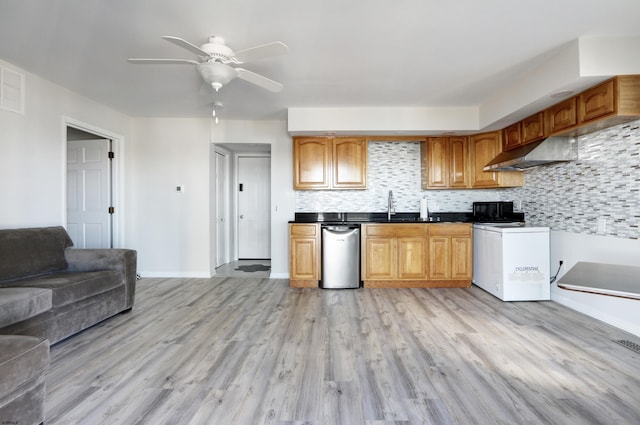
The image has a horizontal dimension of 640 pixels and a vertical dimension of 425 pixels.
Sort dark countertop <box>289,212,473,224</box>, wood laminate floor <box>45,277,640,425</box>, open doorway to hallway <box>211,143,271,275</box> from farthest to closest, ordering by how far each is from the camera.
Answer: open doorway to hallway <box>211,143,271,275</box> < dark countertop <box>289,212,473,224</box> < wood laminate floor <box>45,277,640,425</box>

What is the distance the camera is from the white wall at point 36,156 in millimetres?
2855

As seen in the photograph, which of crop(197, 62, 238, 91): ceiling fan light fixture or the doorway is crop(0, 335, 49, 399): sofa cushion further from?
the doorway

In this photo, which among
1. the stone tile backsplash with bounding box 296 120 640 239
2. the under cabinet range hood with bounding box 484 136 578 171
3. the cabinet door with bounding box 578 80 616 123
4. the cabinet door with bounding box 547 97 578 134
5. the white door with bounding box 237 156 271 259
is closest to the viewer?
the cabinet door with bounding box 578 80 616 123

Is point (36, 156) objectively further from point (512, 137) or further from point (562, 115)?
point (512, 137)

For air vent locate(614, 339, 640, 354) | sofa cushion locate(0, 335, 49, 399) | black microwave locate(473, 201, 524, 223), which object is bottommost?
air vent locate(614, 339, 640, 354)

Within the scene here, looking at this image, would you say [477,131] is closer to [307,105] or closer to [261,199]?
[307,105]

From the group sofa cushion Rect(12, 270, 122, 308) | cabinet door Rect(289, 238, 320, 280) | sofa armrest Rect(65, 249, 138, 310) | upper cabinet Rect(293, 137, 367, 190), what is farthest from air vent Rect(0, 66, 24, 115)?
cabinet door Rect(289, 238, 320, 280)

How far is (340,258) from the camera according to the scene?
13.3ft

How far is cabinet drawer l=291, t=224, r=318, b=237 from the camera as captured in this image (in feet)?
13.4

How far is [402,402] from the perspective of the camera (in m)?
1.68

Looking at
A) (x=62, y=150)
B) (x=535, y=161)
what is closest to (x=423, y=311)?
(x=535, y=161)

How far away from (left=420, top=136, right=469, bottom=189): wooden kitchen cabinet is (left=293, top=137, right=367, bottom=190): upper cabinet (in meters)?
0.97

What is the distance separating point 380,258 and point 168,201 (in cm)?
333

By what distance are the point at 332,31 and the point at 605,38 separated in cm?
220
